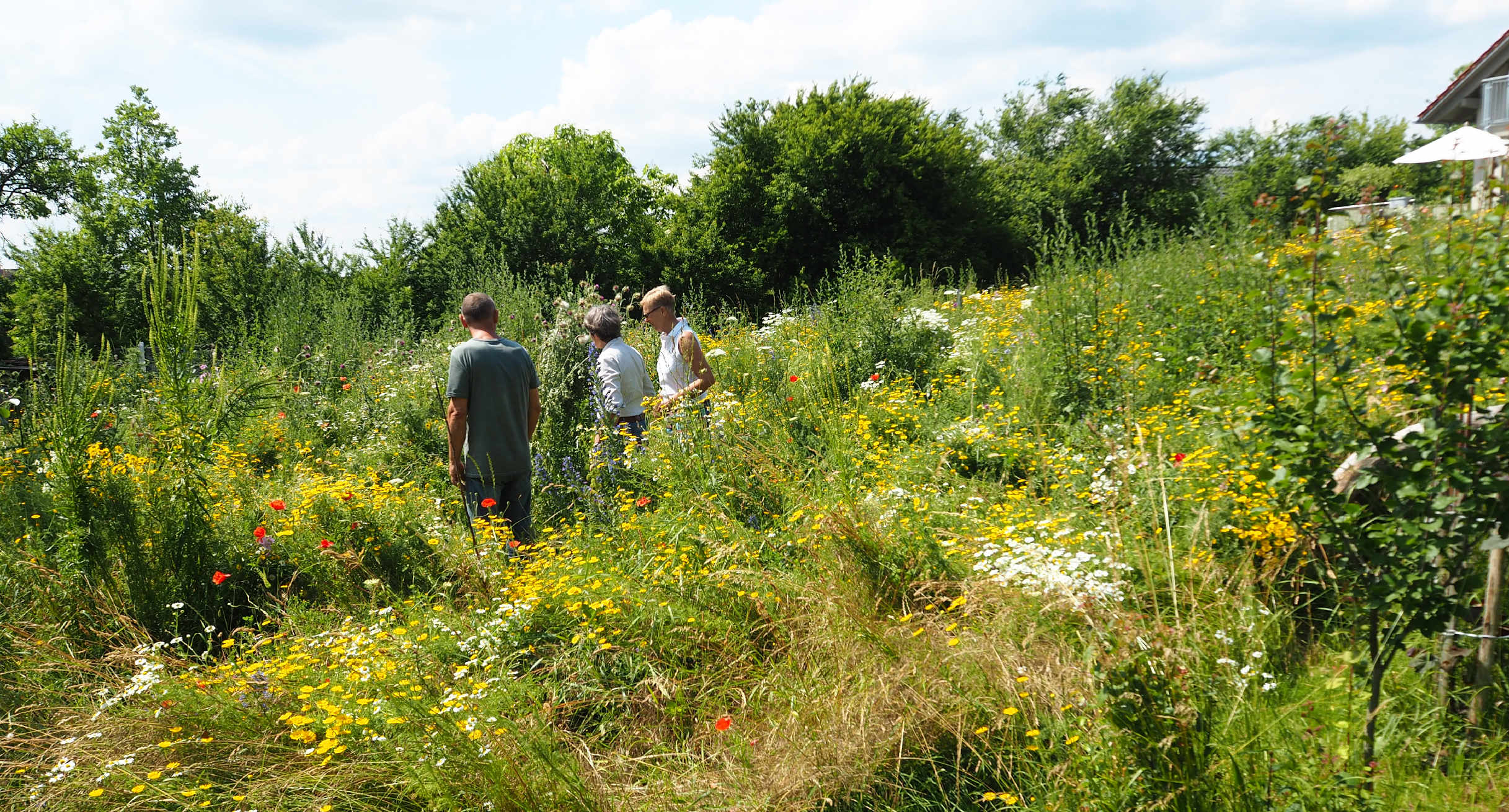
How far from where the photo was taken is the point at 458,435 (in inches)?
183

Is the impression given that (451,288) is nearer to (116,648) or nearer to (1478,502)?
(116,648)

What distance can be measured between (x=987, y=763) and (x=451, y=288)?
969 centimetres

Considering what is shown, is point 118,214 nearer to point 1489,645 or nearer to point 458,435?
point 458,435

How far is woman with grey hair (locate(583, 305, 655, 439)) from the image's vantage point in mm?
5375

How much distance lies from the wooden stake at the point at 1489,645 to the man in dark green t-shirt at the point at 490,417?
415 centimetres

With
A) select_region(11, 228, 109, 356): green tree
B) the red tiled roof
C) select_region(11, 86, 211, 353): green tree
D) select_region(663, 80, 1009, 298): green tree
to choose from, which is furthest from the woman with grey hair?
the red tiled roof

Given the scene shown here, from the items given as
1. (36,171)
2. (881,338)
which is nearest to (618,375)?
(881,338)

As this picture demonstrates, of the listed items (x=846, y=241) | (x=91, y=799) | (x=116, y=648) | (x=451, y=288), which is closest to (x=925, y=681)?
(x=91, y=799)

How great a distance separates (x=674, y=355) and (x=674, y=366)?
83mm

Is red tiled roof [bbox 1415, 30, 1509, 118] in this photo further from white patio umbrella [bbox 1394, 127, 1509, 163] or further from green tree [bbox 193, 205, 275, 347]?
green tree [bbox 193, 205, 275, 347]

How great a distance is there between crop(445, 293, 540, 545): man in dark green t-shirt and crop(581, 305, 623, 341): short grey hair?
72cm

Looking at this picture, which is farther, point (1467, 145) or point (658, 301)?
point (658, 301)

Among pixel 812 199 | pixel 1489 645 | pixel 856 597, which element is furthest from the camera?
pixel 812 199

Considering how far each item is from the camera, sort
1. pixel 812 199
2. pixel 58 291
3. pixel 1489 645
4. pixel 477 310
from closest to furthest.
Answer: pixel 1489 645, pixel 477 310, pixel 812 199, pixel 58 291
